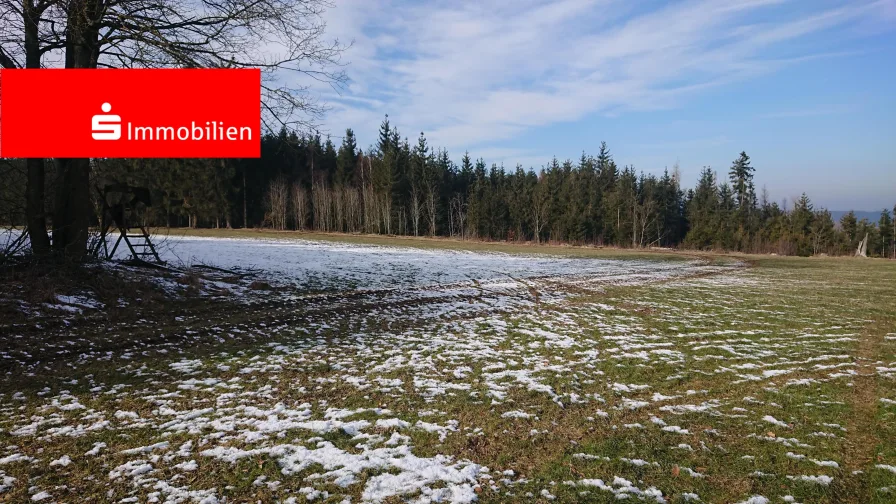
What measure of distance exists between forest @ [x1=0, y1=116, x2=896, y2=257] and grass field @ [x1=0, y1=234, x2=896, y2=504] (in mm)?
52705

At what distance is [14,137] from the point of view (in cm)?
1116

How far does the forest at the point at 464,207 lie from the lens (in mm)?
59531

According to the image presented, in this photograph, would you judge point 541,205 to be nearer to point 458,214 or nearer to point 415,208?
point 458,214

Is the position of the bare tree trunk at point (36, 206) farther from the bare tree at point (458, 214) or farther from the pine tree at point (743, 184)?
the pine tree at point (743, 184)

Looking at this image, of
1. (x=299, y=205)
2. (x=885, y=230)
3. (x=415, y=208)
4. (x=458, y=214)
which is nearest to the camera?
(x=885, y=230)

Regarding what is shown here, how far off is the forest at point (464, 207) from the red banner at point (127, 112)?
48.2m

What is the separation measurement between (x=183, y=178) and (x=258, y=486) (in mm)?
64803

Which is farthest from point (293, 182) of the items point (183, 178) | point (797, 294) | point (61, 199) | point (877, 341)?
point (877, 341)

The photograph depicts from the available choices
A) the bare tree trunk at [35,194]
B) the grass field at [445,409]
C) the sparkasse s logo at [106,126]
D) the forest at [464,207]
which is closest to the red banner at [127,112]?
the sparkasse s logo at [106,126]

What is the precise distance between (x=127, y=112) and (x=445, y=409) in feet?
37.0

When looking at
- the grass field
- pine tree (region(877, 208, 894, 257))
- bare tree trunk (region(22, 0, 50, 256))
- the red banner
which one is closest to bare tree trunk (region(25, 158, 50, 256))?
bare tree trunk (region(22, 0, 50, 256))

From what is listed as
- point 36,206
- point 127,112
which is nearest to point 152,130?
point 127,112

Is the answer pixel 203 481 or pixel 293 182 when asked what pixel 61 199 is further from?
pixel 293 182

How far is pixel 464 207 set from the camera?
7194cm
